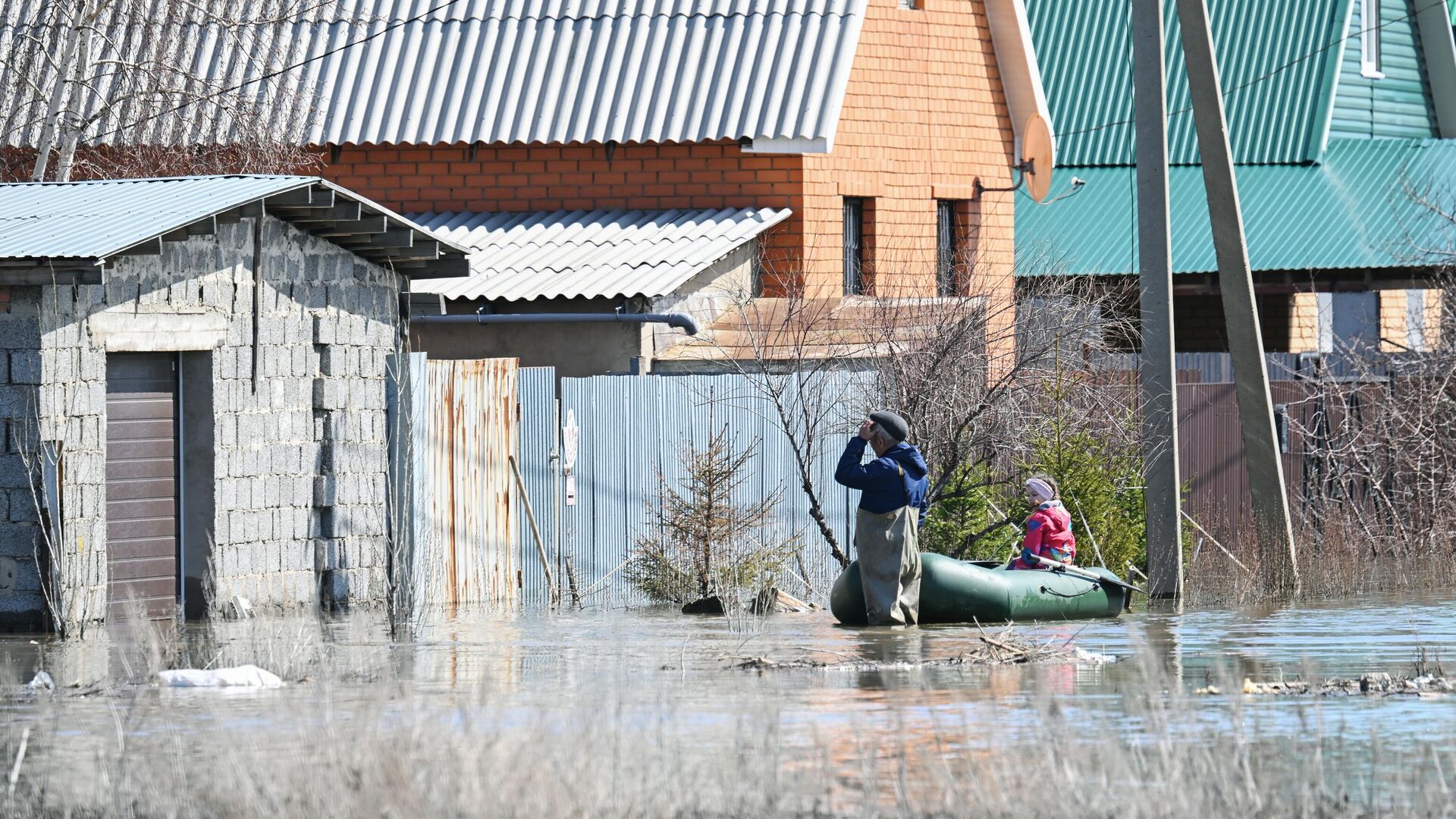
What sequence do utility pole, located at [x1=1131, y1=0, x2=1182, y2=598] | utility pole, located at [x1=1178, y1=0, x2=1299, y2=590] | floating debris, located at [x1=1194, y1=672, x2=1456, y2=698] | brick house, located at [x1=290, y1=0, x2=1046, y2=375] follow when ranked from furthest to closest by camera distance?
brick house, located at [x1=290, y1=0, x2=1046, y2=375] < utility pole, located at [x1=1178, y1=0, x2=1299, y2=590] < utility pole, located at [x1=1131, y1=0, x2=1182, y2=598] < floating debris, located at [x1=1194, y1=672, x2=1456, y2=698]

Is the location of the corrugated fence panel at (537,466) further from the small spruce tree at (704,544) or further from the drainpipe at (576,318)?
the drainpipe at (576,318)

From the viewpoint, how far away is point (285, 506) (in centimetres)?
1900

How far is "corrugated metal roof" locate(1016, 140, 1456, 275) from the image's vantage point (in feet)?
103

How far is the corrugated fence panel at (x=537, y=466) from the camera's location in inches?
825

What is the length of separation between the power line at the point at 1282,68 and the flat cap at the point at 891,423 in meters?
18.2

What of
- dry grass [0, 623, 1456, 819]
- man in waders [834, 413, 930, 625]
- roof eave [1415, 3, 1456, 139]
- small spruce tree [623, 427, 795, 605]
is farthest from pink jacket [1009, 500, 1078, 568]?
roof eave [1415, 3, 1456, 139]

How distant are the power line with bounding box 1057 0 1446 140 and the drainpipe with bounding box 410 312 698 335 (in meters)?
13.3

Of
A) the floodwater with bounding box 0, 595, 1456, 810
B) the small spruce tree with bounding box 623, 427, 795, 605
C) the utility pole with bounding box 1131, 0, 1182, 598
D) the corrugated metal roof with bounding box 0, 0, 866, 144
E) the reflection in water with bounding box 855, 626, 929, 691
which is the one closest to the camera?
the floodwater with bounding box 0, 595, 1456, 810

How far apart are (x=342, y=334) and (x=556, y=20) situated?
1023 cm

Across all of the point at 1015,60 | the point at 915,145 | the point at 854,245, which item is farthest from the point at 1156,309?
the point at 1015,60

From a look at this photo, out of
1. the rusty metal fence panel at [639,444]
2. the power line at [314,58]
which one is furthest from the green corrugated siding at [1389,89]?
the rusty metal fence panel at [639,444]

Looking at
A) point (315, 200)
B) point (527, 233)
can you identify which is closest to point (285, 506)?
point (315, 200)

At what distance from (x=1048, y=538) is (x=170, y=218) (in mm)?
7389

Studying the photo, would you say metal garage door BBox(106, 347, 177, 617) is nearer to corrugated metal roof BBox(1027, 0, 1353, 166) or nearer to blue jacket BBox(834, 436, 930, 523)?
blue jacket BBox(834, 436, 930, 523)
